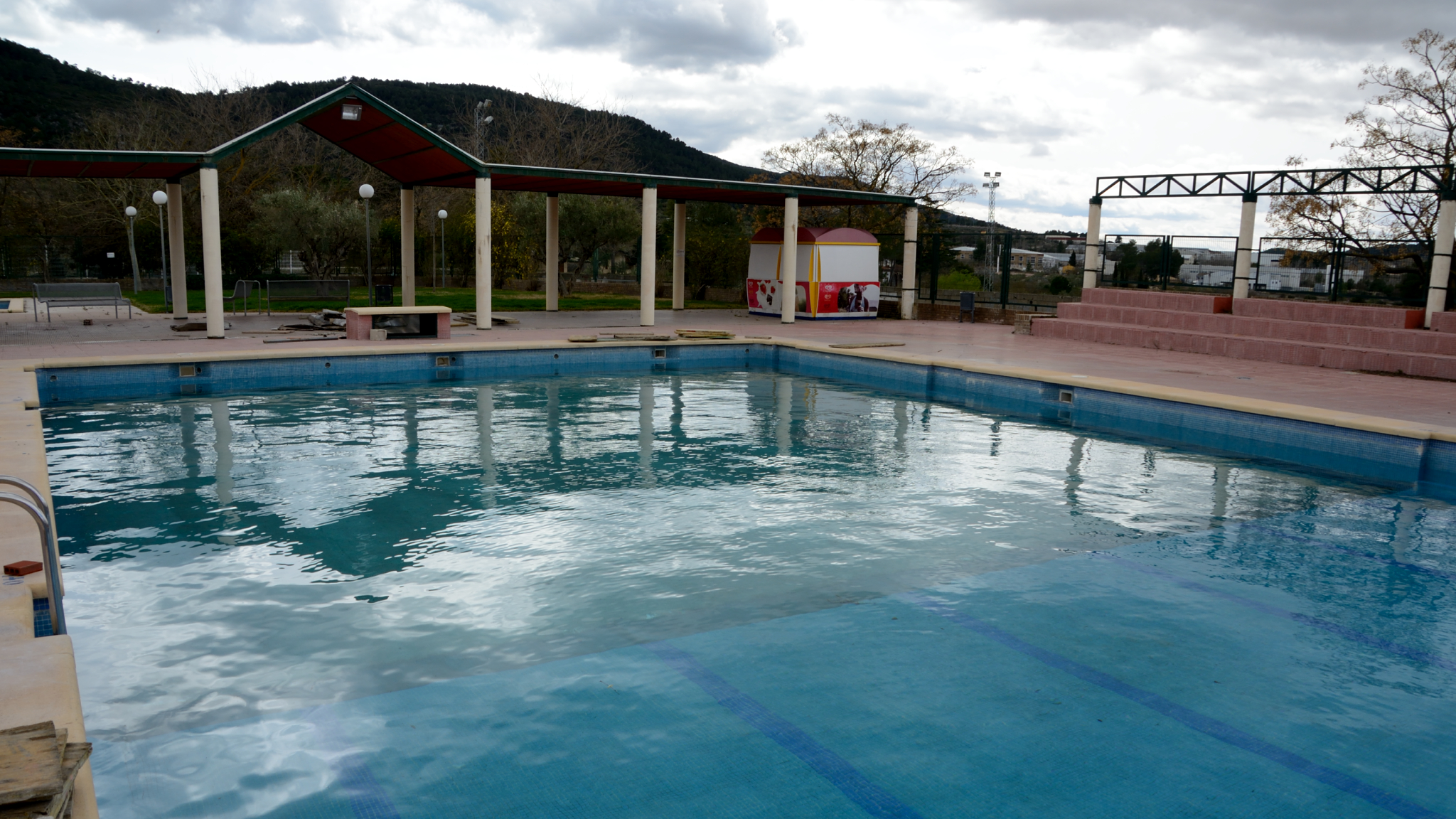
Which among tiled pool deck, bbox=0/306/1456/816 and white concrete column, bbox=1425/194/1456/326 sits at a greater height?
white concrete column, bbox=1425/194/1456/326

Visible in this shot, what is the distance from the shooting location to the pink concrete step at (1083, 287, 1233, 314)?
19.2 metres

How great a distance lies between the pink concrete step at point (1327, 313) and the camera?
53.3ft

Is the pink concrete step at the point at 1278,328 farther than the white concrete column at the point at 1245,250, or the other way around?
the white concrete column at the point at 1245,250

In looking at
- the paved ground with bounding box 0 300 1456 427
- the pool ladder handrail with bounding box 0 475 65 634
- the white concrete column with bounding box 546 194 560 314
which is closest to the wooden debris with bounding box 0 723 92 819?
the pool ladder handrail with bounding box 0 475 65 634

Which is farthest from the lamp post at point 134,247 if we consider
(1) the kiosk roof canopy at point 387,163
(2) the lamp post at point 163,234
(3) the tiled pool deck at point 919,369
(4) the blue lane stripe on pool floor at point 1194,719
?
(4) the blue lane stripe on pool floor at point 1194,719

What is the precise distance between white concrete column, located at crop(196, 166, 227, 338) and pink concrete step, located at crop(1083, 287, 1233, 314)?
53.8 ft

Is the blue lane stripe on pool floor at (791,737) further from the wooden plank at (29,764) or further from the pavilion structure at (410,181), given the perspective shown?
the pavilion structure at (410,181)

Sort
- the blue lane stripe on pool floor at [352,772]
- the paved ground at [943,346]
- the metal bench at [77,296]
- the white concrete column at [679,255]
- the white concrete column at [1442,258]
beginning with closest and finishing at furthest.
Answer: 1. the blue lane stripe on pool floor at [352,772]
2. the paved ground at [943,346]
3. the white concrete column at [1442,258]
4. the metal bench at [77,296]
5. the white concrete column at [679,255]

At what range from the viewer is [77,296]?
67.1ft

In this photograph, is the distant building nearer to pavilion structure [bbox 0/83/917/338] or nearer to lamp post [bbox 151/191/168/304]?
pavilion structure [bbox 0/83/917/338]

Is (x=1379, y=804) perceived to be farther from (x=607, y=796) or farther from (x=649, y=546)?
(x=649, y=546)

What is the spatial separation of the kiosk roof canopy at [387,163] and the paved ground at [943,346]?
113 inches

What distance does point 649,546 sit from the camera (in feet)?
21.5

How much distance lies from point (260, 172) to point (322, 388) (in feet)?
89.4
